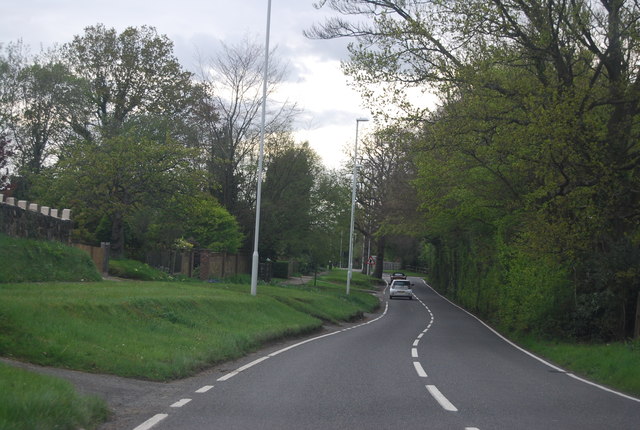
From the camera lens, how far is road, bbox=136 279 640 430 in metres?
8.13

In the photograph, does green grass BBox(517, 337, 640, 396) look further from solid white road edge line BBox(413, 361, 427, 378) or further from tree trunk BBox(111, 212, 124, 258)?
tree trunk BBox(111, 212, 124, 258)

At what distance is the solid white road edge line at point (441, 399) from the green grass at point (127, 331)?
4.37 metres

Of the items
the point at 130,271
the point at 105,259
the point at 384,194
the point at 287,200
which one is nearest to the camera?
the point at 105,259

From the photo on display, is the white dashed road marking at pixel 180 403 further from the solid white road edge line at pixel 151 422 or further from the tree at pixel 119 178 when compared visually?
the tree at pixel 119 178

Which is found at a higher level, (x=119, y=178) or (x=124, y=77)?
(x=124, y=77)

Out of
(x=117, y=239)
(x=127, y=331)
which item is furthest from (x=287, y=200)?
(x=127, y=331)

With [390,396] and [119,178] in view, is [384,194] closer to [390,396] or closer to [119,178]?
[119,178]

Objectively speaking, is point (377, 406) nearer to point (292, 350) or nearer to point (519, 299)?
point (292, 350)

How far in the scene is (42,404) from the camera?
6965mm

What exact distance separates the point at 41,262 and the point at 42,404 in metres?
16.6

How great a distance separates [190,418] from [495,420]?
3808mm

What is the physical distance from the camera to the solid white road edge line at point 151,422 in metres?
7.47

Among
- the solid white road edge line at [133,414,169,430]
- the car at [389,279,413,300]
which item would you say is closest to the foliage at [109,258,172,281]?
the solid white road edge line at [133,414,169,430]

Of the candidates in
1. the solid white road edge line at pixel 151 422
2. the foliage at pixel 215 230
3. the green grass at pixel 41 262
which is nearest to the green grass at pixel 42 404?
the solid white road edge line at pixel 151 422
